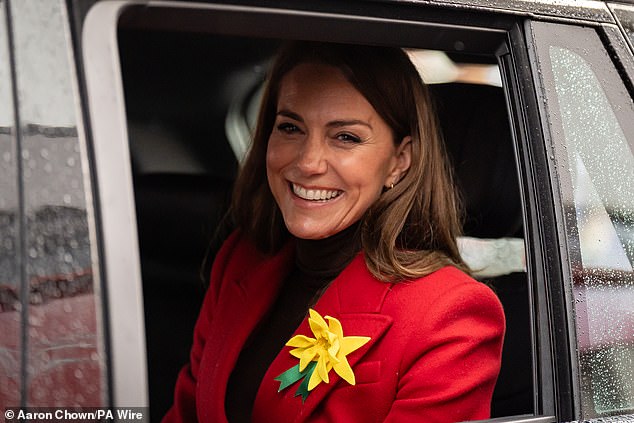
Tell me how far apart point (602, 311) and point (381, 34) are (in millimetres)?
640

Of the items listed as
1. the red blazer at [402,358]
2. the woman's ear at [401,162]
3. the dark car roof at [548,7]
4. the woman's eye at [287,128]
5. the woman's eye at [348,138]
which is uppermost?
the woman's eye at [287,128]

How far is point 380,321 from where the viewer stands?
78.9 inches

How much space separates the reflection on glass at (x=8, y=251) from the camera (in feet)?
4.06

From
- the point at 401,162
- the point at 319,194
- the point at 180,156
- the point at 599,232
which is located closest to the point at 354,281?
the point at 319,194

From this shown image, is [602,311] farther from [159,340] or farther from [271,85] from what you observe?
[159,340]

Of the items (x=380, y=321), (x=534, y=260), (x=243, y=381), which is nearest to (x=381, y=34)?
(x=534, y=260)

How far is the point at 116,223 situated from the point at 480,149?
1.64 metres

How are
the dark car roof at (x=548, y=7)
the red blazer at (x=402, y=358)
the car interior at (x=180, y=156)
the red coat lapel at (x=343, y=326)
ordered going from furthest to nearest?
1. the car interior at (x=180, y=156)
2. the red coat lapel at (x=343, y=326)
3. the red blazer at (x=402, y=358)
4. the dark car roof at (x=548, y=7)

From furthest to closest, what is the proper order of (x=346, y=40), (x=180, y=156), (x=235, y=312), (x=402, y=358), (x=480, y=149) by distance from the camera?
1. (x=180, y=156)
2. (x=480, y=149)
3. (x=235, y=312)
4. (x=402, y=358)
5. (x=346, y=40)

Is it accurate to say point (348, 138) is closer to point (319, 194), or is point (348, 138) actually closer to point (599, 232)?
point (319, 194)

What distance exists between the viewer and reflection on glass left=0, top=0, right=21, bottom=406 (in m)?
1.24

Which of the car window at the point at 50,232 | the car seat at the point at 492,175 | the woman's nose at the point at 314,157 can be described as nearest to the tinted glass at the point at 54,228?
the car window at the point at 50,232

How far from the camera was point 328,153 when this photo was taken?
2.19 m

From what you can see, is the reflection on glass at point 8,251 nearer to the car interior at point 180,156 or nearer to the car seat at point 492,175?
the car seat at point 492,175
